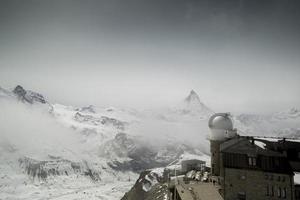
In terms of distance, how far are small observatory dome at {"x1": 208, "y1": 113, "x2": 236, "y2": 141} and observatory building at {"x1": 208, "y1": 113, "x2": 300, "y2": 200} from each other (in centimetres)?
1492

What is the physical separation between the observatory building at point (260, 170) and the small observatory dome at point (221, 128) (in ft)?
49.0

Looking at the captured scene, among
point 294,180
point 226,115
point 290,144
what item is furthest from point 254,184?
point 226,115

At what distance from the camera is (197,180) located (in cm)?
6981

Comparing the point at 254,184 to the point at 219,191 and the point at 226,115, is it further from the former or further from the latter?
the point at 226,115

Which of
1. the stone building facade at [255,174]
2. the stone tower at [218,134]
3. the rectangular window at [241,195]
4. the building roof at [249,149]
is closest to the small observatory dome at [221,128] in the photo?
the stone tower at [218,134]

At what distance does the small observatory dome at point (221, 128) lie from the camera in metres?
72.4

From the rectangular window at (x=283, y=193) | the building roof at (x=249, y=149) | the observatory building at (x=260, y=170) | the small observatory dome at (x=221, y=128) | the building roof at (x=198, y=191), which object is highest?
the small observatory dome at (x=221, y=128)

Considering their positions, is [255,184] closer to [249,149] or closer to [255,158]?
[255,158]

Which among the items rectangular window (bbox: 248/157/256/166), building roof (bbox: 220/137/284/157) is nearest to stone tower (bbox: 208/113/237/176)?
building roof (bbox: 220/137/284/157)

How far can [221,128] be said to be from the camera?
73062 millimetres

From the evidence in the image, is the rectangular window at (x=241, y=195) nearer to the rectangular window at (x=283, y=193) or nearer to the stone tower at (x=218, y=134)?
the rectangular window at (x=283, y=193)

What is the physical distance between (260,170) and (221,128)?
22.7 metres

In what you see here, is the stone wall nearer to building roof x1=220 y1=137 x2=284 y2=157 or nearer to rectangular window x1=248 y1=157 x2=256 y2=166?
rectangular window x1=248 y1=157 x2=256 y2=166

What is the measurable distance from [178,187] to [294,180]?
21.7 meters
